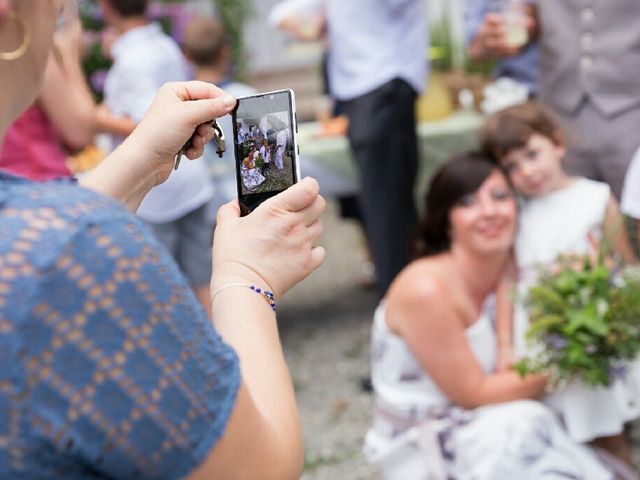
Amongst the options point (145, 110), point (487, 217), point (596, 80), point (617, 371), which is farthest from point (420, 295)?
point (145, 110)

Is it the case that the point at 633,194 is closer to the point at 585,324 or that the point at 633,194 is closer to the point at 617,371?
the point at 585,324

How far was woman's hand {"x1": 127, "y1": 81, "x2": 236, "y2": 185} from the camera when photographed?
1255mm

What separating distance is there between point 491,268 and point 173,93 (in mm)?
1684

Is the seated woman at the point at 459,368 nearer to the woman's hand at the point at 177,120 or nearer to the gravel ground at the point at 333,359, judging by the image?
the gravel ground at the point at 333,359

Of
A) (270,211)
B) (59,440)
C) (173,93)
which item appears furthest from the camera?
(173,93)

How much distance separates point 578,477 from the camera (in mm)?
2512

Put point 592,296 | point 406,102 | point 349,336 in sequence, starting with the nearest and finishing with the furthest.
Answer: point 592,296 < point 406,102 < point 349,336

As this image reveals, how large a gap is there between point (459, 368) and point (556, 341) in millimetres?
285

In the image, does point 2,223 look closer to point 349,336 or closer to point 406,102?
point 406,102

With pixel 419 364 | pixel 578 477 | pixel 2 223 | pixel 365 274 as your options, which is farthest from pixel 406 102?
pixel 2 223

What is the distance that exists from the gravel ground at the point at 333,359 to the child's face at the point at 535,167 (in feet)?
3.32

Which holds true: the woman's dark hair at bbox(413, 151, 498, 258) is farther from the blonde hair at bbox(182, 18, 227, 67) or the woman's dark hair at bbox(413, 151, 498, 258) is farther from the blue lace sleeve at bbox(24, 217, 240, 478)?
the blue lace sleeve at bbox(24, 217, 240, 478)

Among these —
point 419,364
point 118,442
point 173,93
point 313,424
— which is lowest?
point 313,424

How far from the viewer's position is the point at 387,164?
364 cm
